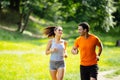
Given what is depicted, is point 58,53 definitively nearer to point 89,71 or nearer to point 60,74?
point 60,74

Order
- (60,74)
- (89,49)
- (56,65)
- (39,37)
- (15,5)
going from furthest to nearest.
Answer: (15,5) → (39,37) → (56,65) → (60,74) → (89,49)

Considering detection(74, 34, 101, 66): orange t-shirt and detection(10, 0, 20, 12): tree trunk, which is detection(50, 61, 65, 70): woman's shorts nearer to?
detection(74, 34, 101, 66): orange t-shirt

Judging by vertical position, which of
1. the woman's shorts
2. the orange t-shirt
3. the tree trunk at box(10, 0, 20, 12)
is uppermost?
the orange t-shirt

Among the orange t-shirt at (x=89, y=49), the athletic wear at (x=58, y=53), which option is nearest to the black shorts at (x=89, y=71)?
the orange t-shirt at (x=89, y=49)

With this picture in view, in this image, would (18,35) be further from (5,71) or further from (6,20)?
(5,71)

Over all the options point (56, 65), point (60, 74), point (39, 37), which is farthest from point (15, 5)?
point (60, 74)

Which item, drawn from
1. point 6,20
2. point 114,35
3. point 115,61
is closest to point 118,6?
point 114,35

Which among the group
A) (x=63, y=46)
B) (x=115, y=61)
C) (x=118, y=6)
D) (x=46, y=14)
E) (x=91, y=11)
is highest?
(x=63, y=46)

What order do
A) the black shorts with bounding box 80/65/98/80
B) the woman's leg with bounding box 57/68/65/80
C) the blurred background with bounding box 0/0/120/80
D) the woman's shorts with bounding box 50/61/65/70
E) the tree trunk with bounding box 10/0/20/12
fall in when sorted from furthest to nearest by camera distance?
the tree trunk with bounding box 10/0/20/12, the blurred background with bounding box 0/0/120/80, the woman's shorts with bounding box 50/61/65/70, the woman's leg with bounding box 57/68/65/80, the black shorts with bounding box 80/65/98/80

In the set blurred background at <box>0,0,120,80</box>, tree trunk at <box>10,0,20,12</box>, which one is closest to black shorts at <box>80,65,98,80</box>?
blurred background at <box>0,0,120,80</box>

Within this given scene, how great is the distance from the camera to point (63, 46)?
473 inches

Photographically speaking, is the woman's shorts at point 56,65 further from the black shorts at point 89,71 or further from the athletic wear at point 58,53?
the black shorts at point 89,71

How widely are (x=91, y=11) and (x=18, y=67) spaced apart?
70.0 feet

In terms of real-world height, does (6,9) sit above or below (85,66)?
below
